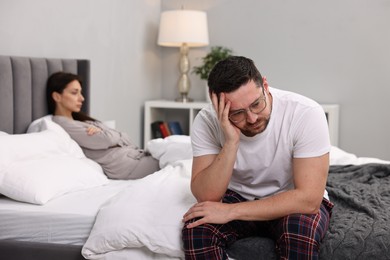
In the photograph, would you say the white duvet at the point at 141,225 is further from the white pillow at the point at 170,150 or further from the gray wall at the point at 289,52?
the gray wall at the point at 289,52

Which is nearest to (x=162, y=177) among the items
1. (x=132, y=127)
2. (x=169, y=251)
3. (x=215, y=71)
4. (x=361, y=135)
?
(x=169, y=251)

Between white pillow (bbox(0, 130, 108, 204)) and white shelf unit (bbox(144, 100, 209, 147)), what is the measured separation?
6.57 feet

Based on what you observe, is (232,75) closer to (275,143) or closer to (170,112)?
(275,143)

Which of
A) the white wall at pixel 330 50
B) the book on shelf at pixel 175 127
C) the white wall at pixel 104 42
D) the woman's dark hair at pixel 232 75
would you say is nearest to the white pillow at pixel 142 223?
the woman's dark hair at pixel 232 75

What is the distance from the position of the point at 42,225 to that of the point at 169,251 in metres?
0.59

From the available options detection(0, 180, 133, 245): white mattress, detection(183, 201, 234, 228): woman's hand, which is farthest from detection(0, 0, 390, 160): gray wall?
detection(183, 201, 234, 228): woman's hand

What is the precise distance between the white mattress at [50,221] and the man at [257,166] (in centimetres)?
48

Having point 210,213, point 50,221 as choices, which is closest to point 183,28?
point 50,221

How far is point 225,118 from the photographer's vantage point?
195 centimetres

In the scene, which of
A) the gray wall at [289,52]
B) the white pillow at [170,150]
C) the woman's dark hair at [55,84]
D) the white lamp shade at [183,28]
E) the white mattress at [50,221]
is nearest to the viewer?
the white mattress at [50,221]

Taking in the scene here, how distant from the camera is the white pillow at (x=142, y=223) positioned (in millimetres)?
2033

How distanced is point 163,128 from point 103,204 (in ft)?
8.57

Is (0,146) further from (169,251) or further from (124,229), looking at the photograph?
(169,251)

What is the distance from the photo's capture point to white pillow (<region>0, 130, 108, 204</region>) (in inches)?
95.4
